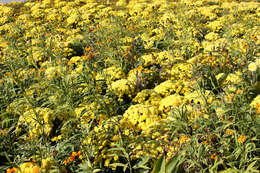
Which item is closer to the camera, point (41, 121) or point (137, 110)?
point (137, 110)

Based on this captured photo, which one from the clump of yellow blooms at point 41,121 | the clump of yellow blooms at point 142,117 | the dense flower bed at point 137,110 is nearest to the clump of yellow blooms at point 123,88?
the dense flower bed at point 137,110

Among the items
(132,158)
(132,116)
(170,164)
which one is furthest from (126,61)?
(170,164)

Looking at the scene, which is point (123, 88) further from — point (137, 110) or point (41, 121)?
point (41, 121)

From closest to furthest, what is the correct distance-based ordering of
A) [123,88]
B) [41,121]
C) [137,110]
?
[137,110]
[41,121]
[123,88]

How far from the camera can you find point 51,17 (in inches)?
392

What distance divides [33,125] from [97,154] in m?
1.21

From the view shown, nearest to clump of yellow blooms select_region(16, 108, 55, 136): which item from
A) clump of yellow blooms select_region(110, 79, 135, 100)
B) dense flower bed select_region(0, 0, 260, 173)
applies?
dense flower bed select_region(0, 0, 260, 173)

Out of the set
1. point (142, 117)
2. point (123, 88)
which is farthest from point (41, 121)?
point (142, 117)

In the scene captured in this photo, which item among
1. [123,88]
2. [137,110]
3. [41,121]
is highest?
[123,88]

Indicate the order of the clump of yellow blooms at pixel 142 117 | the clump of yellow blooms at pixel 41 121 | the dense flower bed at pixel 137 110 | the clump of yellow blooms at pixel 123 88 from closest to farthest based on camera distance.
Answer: the dense flower bed at pixel 137 110 < the clump of yellow blooms at pixel 142 117 < the clump of yellow blooms at pixel 41 121 < the clump of yellow blooms at pixel 123 88

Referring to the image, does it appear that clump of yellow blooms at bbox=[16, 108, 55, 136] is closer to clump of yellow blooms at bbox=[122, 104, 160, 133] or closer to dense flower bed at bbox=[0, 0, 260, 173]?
dense flower bed at bbox=[0, 0, 260, 173]

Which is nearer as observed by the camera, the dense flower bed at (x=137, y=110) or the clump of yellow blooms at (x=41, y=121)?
the dense flower bed at (x=137, y=110)

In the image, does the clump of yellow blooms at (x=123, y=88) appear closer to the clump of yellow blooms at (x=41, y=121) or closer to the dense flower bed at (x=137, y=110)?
the dense flower bed at (x=137, y=110)

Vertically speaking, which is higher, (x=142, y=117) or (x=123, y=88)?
(x=123, y=88)
